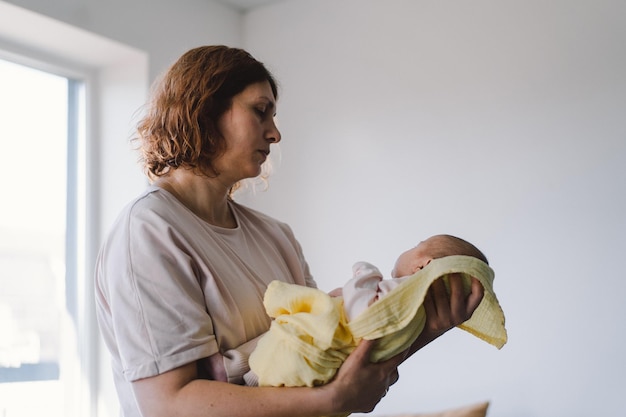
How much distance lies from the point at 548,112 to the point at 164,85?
5.22 feet

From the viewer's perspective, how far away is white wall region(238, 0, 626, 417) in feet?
8.57

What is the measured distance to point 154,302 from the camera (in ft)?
4.24

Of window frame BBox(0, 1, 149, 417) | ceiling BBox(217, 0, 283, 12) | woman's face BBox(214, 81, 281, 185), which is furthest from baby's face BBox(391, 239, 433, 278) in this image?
ceiling BBox(217, 0, 283, 12)

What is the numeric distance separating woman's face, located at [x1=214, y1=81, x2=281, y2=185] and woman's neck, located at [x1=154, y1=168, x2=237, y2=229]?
0.03 m

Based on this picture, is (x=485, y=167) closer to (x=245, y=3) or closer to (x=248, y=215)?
(x=245, y=3)

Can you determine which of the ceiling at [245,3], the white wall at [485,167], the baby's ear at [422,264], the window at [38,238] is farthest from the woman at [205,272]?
the ceiling at [245,3]

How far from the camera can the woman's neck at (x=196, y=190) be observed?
4.87 ft

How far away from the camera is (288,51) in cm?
342

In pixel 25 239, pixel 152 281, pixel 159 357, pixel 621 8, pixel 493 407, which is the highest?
pixel 621 8

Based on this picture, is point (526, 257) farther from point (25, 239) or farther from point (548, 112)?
A: point (25, 239)

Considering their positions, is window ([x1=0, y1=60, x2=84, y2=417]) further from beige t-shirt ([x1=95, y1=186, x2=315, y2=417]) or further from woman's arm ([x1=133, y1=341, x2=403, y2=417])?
woman's arm ([x1=133, y1=341, x2=403, y2=417])

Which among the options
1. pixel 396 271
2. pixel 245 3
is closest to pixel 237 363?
pixel 396 271

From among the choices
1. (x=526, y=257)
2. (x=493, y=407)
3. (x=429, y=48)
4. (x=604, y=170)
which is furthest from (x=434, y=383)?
(x=429, y=48)

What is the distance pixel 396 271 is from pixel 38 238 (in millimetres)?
1795
